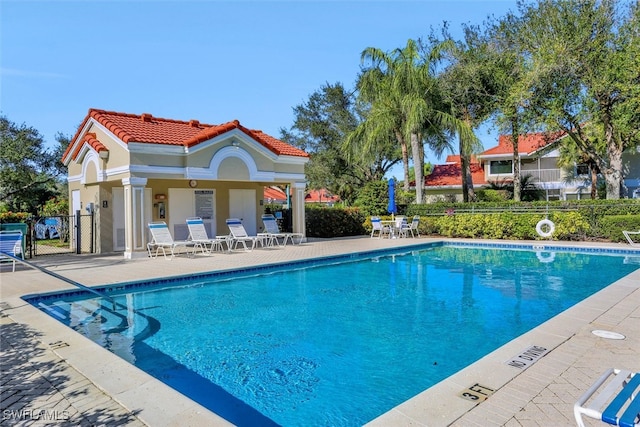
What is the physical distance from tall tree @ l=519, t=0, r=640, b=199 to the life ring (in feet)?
21.4

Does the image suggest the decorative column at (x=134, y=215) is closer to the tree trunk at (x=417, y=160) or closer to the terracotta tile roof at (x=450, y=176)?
the tree trunk at (x=417, y=160)

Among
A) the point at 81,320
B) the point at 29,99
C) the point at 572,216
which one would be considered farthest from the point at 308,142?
the point at 81,320

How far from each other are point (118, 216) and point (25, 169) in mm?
16149

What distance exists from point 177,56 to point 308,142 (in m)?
21.1

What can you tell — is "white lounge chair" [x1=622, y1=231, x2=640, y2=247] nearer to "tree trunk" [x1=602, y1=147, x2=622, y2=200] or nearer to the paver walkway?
"tree trunk" [x1=602, y1=147, x2=622, y2=200]

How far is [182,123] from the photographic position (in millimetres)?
18453

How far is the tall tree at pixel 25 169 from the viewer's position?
26141 mm

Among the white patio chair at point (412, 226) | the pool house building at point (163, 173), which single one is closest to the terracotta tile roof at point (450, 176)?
the white patio chair at point (412, 226)

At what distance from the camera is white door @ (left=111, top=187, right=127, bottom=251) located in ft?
54.1

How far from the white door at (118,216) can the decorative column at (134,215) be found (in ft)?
8.22

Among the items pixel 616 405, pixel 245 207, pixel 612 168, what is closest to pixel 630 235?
pixel 612 168

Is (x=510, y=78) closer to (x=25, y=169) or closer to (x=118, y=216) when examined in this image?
(x=118, y=216)

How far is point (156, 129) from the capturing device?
16.3 metres

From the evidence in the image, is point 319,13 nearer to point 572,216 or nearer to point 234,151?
point 234,151
